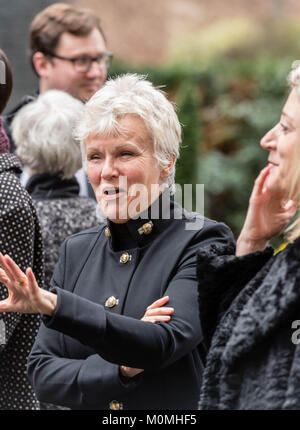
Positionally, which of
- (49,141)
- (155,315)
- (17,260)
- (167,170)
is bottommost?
(17,260)

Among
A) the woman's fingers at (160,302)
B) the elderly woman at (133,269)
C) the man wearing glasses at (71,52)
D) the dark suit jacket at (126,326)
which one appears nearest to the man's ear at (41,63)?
the man wearing glasses at (71,52)

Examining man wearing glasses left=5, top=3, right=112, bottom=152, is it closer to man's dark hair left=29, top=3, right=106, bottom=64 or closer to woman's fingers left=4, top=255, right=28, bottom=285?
man's dark hair left=29, top=3, right=106, bottom=64

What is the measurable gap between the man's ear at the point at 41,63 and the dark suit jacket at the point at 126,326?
2294 millimetres

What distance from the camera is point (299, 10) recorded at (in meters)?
21.0

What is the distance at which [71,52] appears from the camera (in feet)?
16.1

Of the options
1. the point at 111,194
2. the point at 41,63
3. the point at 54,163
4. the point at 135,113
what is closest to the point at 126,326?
the point at 111,194

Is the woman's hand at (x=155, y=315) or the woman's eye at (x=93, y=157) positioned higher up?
the woman's eye at (x=93, y=157)

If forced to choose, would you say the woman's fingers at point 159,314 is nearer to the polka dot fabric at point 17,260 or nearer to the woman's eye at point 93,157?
the woman's eye at point 93,157

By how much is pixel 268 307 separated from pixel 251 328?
0.25 ft

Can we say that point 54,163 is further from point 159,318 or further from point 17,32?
point 17,32

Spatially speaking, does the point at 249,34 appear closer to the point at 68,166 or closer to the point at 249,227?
the point at 68,166

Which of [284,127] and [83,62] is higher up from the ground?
[284,127]

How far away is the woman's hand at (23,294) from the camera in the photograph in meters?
2.23

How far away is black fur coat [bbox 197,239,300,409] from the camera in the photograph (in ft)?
6.75
